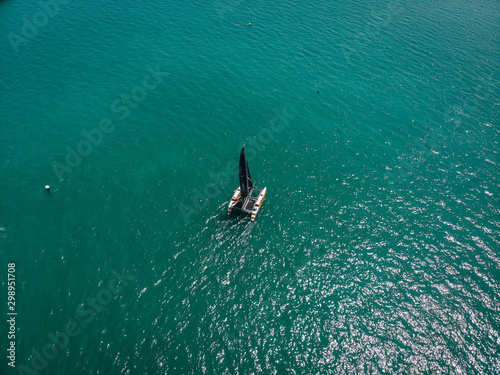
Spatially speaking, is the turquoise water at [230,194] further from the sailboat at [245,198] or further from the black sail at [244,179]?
the black sail at [244,179]

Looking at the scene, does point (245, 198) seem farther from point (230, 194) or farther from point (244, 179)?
point (230, 194)

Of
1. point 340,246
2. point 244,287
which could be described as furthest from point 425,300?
point 244,287

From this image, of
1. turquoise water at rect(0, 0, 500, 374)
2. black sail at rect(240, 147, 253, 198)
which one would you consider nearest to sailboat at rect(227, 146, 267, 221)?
black sail at rect(240, 147, 253, 198)

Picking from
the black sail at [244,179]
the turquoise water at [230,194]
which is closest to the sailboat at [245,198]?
the black sail at [244,179]

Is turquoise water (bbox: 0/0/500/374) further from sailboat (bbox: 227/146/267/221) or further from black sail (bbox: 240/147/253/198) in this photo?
black sail (bbox: 240/147/253/198)

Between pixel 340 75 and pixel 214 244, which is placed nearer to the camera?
pixel 214 244

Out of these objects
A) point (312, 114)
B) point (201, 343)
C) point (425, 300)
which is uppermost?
point (312, 114)

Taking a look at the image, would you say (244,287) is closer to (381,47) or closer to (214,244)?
(214,244)

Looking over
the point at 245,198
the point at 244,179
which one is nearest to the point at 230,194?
the point at 245,198
